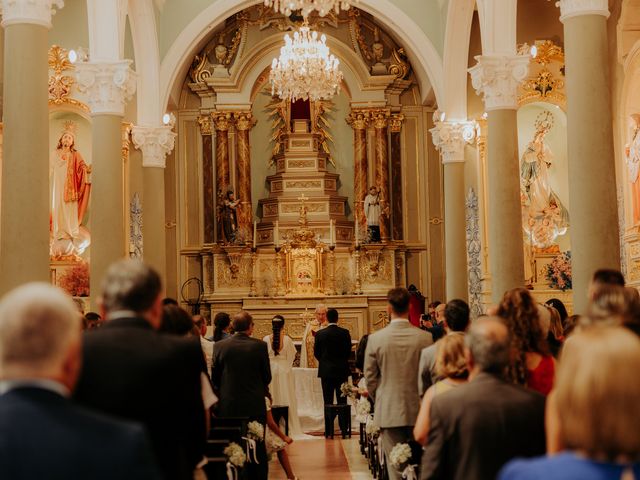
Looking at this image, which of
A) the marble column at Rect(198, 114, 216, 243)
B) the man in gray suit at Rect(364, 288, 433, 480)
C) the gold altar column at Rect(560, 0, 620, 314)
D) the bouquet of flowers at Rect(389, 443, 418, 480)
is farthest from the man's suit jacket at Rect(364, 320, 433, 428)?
the marble column at Rect(198, 114, 216, 243)

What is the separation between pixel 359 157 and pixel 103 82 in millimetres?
9595

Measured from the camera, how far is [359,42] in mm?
23594

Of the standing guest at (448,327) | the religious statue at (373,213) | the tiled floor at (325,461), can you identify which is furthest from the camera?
the religious statue at (373,213)

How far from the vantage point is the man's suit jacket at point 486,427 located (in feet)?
13.5

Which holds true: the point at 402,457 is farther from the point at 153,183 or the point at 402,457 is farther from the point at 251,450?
the point at 153,183

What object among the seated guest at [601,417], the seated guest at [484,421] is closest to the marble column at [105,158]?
the seated guest at [484,421]

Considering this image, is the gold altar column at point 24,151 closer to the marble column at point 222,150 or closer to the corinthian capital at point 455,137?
the corinthian capital at point 455,137

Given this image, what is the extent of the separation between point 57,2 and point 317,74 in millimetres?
7339

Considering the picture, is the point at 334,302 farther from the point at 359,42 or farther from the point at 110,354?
the point at 110,354

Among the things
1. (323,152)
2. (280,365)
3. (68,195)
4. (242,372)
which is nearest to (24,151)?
(242,372)

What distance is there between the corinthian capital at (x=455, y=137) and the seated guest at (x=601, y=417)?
17.5 m

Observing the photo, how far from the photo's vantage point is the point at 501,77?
14758 millimetres

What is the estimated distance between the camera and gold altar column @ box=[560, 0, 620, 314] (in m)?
10.3

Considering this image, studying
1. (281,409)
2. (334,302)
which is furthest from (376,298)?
(281,409)
